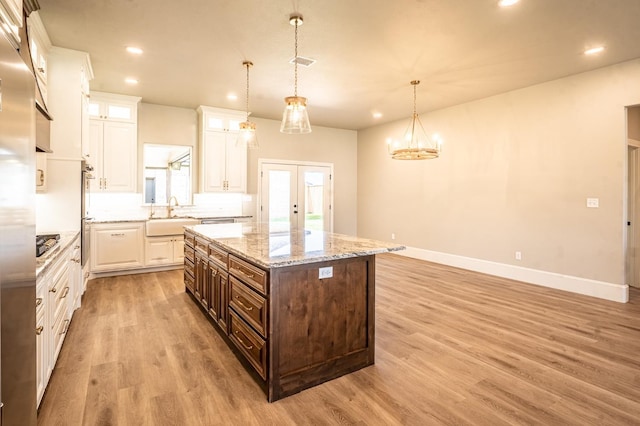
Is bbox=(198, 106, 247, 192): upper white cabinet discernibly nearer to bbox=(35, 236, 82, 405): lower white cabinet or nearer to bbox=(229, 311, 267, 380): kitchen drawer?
bbox=(35, 236, 82, 405): lower white cabinet

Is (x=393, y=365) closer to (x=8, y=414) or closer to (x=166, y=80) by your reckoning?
(x=8, y=414)

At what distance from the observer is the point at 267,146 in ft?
23.5

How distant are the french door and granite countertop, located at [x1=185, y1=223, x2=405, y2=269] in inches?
155

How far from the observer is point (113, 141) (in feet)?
17.5

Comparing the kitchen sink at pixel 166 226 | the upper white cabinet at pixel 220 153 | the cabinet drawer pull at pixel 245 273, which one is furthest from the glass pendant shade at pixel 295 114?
the kitchen sink at pixel 166 226

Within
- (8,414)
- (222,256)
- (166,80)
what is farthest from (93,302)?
(8,414)

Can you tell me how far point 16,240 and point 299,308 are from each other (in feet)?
5.00

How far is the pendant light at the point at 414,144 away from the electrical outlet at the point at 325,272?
3.03 m

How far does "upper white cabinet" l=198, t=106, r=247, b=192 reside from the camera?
19.9ft

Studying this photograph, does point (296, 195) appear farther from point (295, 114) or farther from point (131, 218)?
point (295, 114)

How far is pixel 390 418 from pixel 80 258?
12.5ft

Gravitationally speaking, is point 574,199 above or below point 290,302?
above

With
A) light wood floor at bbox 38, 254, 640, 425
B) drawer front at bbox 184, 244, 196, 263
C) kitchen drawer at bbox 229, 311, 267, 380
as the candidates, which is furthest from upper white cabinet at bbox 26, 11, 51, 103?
kitchen drawer at bbox 229, 311, 267, 380

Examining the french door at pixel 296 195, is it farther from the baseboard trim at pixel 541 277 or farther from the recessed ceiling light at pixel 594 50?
the recessed ceiling light at pixel 594 50
